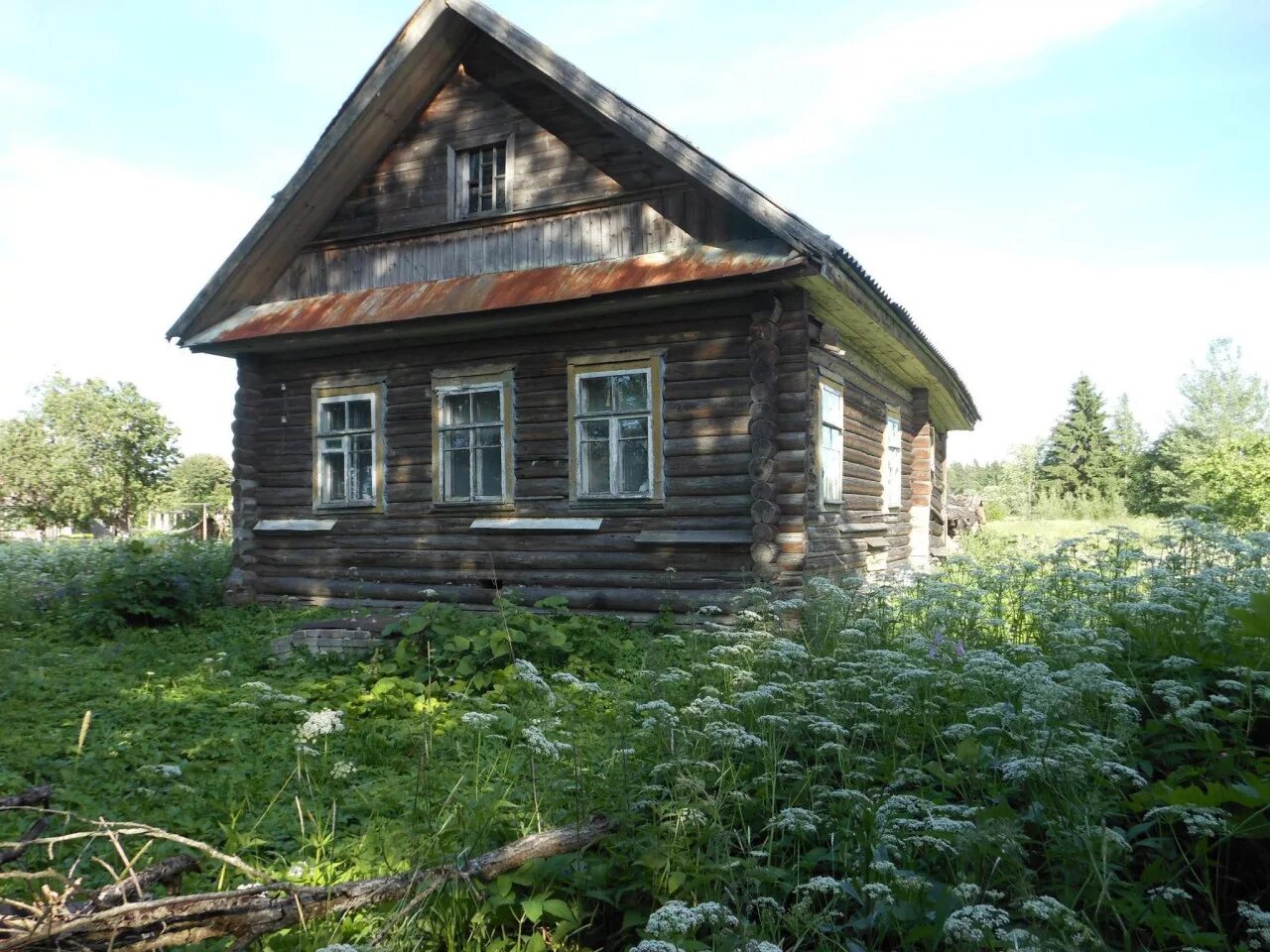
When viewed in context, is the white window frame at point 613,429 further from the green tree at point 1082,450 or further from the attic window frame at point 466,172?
the green tree at point 1082,450

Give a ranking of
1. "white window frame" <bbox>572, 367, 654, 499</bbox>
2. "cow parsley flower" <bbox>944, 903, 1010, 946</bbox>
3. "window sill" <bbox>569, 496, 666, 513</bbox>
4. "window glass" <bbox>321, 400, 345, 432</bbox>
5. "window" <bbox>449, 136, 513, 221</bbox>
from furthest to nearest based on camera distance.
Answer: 1. "window glass" <bbox>321, 400, 345, 432</bbox>
2. "window" <bbox>449, 136, 513, 221</bbox>
3. "white window frame" <bbox>572, 367, 654, 499</bbox>
4. "window sill" <bbox>569, 496, 666, 513</bbox>
5. "cow parsley flower" <bbox>944, 903, 1010, 946</bbox>

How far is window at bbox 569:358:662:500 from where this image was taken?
355 inches

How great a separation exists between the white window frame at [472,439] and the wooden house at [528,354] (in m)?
0.03

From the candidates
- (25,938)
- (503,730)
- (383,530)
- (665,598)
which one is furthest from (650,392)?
(25,938)

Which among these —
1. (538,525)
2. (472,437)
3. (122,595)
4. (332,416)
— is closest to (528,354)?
(472,437)

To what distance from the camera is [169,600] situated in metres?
10.1

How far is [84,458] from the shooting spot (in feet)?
117

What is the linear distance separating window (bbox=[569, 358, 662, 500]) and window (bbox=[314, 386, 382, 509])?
296 centimetres

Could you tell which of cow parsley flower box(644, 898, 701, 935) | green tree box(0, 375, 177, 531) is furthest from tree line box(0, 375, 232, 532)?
cow parsley flower box(644, 898, 701, 935)

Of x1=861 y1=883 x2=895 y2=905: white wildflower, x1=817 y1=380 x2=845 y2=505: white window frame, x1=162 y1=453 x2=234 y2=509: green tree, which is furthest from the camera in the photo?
x1=162 y1=453 x2=234 y2=509: green tree

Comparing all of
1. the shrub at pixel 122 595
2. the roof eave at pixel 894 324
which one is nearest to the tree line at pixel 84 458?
the shrub at pixel 122 595

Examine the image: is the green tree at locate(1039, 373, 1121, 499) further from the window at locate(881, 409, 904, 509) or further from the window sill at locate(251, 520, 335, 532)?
the window sill at locate(251, 520, 335, 532)

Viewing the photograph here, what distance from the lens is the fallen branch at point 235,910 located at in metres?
1.90

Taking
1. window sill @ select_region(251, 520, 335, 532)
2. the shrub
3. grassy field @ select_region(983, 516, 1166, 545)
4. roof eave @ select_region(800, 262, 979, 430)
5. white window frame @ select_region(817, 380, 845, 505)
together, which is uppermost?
roof eave @ select_region(800, 262, 979, 430)
